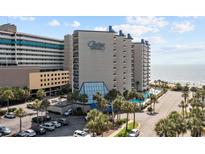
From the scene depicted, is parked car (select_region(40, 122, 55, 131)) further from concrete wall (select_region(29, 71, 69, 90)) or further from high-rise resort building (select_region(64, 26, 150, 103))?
concrete wall (select_region(29, 71, 69, 90))

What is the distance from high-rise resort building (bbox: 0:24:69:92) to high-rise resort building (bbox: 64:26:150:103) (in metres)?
9.37

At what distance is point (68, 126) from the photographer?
34.5m

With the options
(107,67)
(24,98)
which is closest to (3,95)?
(24,98)

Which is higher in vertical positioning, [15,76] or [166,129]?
[15,76]

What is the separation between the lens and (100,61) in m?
50.4

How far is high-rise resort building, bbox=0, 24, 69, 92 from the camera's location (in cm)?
Result: 5220

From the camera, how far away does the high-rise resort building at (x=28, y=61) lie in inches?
2055

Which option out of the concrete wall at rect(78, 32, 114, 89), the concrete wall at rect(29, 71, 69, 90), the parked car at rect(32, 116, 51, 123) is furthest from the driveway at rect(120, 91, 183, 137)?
the concrete wall at rect(29, 71, 69, 90)

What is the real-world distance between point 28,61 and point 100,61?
16469mm

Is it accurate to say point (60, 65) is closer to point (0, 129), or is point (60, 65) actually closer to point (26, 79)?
point (26, 79)

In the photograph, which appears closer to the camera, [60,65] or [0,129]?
[0,129]

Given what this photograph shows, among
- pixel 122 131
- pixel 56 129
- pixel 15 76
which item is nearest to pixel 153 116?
pixel 122 131

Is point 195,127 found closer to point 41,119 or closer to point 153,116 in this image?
point 153,116
